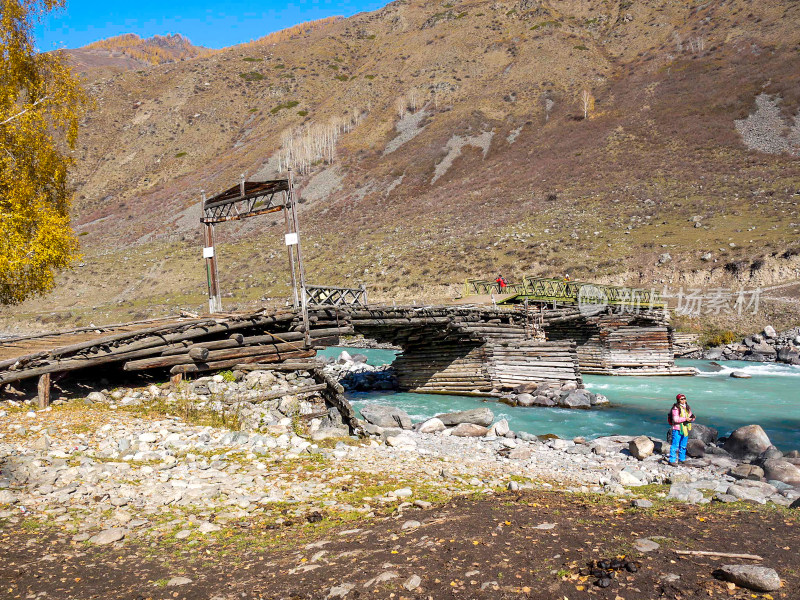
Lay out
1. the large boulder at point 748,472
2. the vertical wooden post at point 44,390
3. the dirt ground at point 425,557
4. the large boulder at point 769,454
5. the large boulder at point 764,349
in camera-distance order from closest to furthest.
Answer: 1. the dirt ground at point 425,557
2. the large boulder at point 748,472
3. the vertical wooden post at point 44,390
4. the large boulder at point 769,454
5. the large boulder at point 764,349

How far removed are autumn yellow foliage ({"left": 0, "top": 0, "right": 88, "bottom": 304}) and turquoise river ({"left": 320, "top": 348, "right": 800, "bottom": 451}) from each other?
11426mm

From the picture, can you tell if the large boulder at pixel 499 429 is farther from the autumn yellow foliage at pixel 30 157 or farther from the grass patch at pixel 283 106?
the grass patch at pixel 283 106

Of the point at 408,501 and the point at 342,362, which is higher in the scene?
the point at 408,501

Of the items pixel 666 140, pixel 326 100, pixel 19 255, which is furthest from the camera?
pixel 326 100

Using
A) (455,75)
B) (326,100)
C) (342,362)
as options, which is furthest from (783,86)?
(326,100)

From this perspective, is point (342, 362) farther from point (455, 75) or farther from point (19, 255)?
point (455, 75)

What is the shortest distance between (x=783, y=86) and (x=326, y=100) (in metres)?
79.5

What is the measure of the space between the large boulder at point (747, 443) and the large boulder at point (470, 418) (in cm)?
621

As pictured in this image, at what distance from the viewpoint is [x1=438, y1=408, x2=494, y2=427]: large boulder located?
15.5 metres

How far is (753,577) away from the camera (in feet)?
14.3

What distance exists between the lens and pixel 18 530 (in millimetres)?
5996

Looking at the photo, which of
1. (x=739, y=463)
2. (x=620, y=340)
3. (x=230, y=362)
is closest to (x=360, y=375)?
(x=230, y=362)

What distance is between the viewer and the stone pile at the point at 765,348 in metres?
30.4

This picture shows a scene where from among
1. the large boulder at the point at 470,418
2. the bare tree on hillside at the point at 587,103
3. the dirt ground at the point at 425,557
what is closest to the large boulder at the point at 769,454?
the dirt ground at the point at 425,557
